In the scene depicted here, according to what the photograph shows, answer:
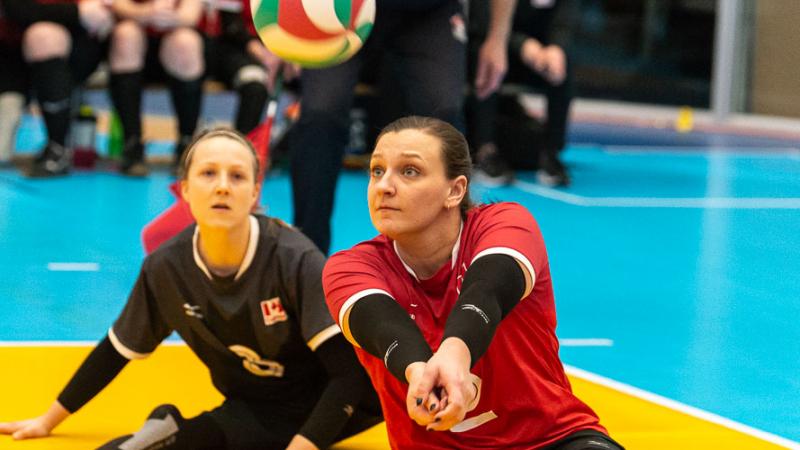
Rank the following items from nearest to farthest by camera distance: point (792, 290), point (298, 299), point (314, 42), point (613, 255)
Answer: point (298, 299) < point (314, 42) < point (792, 290) < point (613, 255)

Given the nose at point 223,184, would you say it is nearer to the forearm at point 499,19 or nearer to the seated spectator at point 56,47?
the forearm at point 499,19

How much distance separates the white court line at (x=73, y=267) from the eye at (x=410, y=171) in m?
3.26

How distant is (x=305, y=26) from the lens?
3562 mm

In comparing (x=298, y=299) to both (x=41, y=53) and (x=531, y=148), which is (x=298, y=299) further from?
(x=531, y=148)

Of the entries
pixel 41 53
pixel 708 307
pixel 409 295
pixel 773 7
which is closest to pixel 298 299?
pixel 409 295

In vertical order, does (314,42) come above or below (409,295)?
above

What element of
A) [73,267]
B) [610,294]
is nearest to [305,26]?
[610,294]

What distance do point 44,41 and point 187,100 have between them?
0.98 metres

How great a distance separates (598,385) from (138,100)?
16.1 feet

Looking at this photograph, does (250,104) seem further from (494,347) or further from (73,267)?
(494,347)

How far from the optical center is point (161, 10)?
7.94 metres

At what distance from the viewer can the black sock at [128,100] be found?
8.09 meters

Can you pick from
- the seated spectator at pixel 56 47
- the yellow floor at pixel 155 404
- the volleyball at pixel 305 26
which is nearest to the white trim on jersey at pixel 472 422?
the yellow floor at pixel 155 404

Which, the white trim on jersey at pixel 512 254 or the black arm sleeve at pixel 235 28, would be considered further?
the black arm sleeve at pixel 235 28
